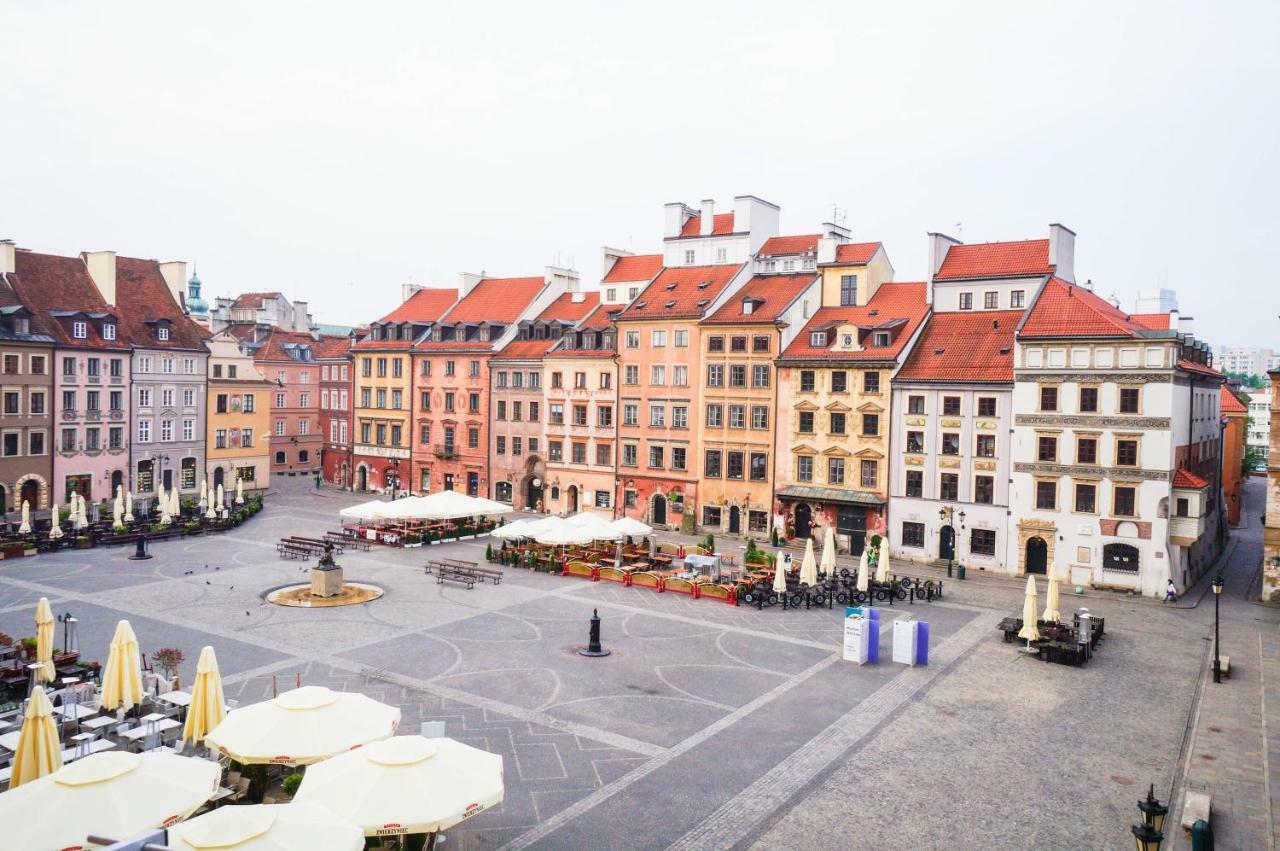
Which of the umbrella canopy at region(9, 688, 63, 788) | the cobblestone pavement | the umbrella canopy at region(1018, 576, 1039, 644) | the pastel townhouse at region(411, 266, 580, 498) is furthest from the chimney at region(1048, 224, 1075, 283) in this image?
the umbrella canopy at region(9, 688, 63, 788)

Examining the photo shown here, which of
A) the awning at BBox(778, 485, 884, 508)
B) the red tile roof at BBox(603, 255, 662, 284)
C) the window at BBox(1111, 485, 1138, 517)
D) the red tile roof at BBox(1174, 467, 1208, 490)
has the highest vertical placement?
the red tile roof at BBox(603, 255, 662, 284)

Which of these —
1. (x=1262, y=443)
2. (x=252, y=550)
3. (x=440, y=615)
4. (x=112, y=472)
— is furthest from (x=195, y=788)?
(x=1262, y=443)

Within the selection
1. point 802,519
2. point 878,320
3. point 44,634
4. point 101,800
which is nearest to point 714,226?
point 878,320

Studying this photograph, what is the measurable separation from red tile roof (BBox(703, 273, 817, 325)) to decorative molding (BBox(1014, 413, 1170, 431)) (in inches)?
587

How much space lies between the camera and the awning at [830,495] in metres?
48.2

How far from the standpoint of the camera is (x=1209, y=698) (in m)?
26.0

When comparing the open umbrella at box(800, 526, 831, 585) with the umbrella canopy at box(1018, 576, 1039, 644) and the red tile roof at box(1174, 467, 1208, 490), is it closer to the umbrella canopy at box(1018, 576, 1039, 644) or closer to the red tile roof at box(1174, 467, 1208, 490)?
the umbrella canopy at box(1018, 576, 1039, 644)

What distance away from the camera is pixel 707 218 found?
60781 millimetres

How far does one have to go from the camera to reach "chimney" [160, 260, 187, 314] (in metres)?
66.8

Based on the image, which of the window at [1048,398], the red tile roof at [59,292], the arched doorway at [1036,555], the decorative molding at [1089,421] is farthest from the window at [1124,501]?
the red tile roof at [59,292]

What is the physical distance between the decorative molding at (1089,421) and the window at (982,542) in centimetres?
568

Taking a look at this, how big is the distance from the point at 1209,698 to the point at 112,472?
61.4 metres

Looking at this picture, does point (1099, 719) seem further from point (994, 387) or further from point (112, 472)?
point (112, 472)

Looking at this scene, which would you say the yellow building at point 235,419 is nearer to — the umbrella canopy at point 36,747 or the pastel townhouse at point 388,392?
the pastel townhouse at point 388,392
